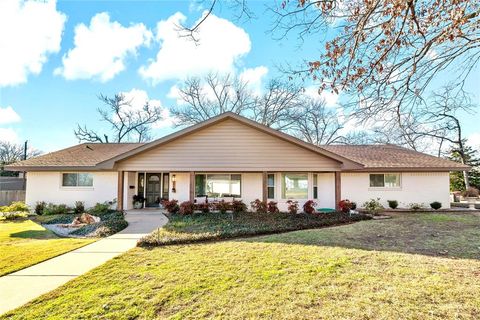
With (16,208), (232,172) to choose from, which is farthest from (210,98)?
(16,208)

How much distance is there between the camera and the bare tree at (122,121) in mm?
31844

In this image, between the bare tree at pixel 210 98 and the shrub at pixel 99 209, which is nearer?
the shrub at pixel 99 209

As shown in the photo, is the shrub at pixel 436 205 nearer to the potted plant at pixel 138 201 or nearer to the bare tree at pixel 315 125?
the bare tree at pixel 315 125

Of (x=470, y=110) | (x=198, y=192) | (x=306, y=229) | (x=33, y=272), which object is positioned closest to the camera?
A: (x=33, y=272)

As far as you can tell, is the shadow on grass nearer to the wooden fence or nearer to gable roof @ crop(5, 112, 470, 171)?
gable roof @ crop(5, 112, 470, 171)

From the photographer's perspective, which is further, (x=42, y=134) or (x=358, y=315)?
(x=42, y=134)

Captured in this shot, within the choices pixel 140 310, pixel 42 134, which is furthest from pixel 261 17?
pixel 42 134

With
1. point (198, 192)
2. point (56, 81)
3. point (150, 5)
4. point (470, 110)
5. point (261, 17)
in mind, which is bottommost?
point (198, 192)

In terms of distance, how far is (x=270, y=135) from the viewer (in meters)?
13.5

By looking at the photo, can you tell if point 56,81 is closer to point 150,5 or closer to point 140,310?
point 150,5

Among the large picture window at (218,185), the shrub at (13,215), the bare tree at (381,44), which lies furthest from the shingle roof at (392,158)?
the shrub at (13,215)

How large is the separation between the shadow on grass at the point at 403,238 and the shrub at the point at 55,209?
11440mm

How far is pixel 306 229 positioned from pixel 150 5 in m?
8.54

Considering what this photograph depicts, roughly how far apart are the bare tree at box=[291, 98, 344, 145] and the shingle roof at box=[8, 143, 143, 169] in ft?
63.9
